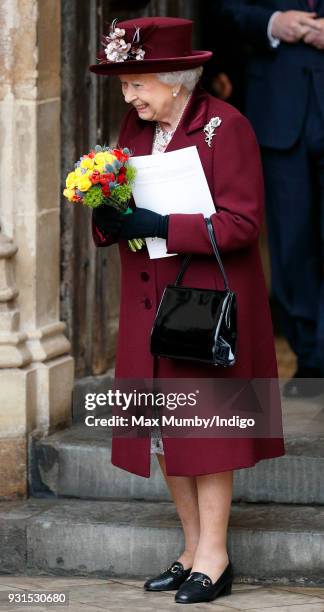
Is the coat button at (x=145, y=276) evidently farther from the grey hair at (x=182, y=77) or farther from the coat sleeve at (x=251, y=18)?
the coat sleeve at (x=251, y=18)

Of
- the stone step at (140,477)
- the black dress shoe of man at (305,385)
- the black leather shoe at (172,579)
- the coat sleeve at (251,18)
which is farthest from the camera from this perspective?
the black dress shoe of man at (305,385)

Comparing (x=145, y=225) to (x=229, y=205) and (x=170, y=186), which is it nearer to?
(x=170, y=186)

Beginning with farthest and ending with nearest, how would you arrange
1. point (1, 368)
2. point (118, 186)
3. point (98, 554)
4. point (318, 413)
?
1. point (318, 413)
2. point (1, 368)
3. point (98, 554)
4. point (118, 186)

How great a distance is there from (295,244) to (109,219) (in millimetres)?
2042

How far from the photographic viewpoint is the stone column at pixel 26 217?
645 centimetres

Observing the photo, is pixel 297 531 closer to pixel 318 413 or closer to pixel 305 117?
pixel 318 413

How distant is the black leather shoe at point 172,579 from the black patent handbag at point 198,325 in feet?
2.74

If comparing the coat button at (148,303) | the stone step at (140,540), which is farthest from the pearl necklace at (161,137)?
the stone step at (140,540)

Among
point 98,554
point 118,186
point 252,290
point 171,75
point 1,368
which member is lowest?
point 98,554

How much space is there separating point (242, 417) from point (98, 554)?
927mm

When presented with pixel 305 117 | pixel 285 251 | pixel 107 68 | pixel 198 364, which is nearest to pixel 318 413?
pixel 285 251

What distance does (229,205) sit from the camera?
5332 millimetres

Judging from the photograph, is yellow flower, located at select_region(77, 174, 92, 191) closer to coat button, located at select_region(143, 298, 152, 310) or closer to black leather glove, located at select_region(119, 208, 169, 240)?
black leather glove, located at select_region(119, 208, 169, 240)

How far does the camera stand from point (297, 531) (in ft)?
19.5
